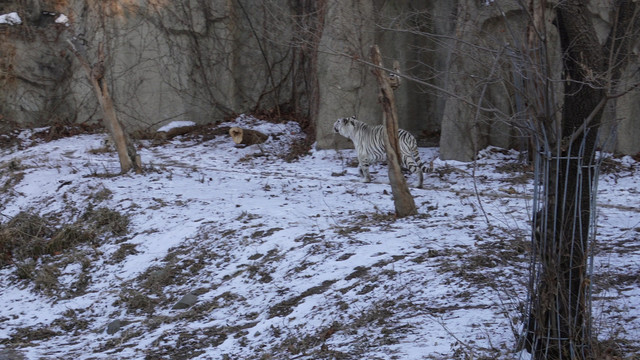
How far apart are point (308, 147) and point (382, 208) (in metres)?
5.49

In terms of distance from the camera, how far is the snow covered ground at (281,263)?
246 inches

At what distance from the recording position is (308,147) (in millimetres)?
15516

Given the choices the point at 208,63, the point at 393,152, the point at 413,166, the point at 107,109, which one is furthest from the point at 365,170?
the point at 208,63

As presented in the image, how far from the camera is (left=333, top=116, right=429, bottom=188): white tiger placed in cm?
1202

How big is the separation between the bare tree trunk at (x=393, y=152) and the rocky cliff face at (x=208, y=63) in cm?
567

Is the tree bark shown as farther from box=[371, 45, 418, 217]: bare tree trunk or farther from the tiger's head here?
the tiger's head

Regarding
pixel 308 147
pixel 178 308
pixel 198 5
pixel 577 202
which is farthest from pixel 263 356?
pixel 198 5

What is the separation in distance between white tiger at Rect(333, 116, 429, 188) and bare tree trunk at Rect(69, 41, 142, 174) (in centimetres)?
400

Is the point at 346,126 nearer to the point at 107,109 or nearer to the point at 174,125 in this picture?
the point at 107,109

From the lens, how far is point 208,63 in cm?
1750

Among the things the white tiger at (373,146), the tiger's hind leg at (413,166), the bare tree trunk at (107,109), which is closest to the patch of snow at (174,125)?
the bare tree trunk at (107,109)

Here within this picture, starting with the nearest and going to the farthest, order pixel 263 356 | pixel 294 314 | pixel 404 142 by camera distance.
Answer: pixel 263 356 < pixel 294 314 < pixel 404 142

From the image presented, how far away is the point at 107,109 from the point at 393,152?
576cm

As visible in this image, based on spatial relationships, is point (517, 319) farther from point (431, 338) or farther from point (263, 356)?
point (263, 356)
